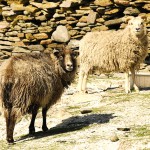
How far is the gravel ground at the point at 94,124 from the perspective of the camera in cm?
863

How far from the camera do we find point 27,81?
905 centimetres

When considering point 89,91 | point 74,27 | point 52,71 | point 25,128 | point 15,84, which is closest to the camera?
point 15,84

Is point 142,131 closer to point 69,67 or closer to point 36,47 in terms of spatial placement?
point 69,67

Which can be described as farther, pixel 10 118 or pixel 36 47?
pixel 36 47

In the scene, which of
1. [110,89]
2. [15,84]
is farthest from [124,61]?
[15,84]

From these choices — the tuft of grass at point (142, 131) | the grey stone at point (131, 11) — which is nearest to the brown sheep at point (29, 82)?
the tuft of grass at point (142, 131)

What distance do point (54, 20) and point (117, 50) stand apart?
567cm

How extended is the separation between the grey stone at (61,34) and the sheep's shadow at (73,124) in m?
7.69

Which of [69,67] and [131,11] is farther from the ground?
[131,11]

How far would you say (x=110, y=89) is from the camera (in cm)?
1446

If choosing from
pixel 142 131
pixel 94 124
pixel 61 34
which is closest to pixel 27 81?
pixel 94 124

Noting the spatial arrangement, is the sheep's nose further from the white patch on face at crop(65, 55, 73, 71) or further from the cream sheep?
the cream sheep

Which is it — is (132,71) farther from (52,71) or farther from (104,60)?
(52,71)

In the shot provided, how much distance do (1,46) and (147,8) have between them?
606cm
